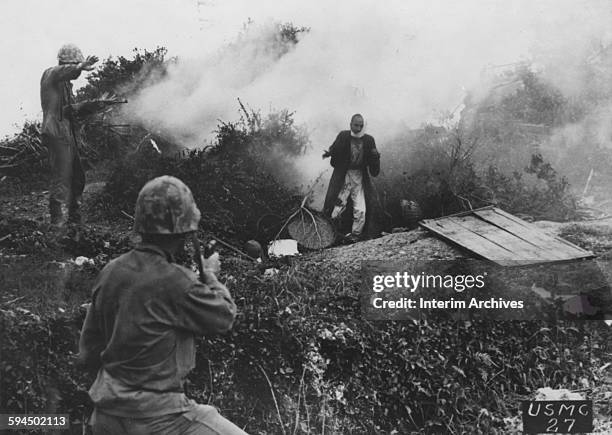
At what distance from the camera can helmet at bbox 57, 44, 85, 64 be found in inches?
241

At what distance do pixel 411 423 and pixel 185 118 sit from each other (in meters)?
4.94

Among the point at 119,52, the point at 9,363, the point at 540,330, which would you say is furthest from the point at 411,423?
the point at 119,52

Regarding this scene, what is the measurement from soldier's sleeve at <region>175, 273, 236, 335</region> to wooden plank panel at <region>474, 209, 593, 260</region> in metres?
4.20

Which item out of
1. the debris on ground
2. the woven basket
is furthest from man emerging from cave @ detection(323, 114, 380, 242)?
the debris on ground

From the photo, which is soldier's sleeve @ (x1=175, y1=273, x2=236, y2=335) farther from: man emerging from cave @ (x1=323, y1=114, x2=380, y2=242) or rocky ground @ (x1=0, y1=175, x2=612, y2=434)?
man emerging from cave @ (x1=323, y1=114, x2=380, y2=242)

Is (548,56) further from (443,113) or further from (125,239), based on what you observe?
(125,239)

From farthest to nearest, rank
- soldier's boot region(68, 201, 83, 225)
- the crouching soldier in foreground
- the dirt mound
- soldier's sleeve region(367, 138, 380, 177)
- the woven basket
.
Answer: soldier's sleeve region(367, 138, 380, 177) < the woven basket < soldier's boot region(68, 201, 83, 225) < the dirt mound < the crouching soldier in foreground

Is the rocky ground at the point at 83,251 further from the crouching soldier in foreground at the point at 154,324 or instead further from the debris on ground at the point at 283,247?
the crouching soldier in foreground at the point at 154,324

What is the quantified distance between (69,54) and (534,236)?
4684mm

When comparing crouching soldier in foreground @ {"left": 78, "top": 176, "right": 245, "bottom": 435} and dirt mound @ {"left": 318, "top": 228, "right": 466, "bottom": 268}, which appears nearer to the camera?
crouching soldier in foreground @ {"left": 78, "top": 176, "right": 245, "bottom": 435}

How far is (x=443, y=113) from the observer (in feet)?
30.3

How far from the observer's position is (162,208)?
8.91 feet

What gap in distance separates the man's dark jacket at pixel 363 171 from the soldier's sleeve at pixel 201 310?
4.96 metres

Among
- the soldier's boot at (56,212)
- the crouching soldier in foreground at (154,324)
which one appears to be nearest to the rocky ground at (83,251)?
the soldier's boot at (56,212)
